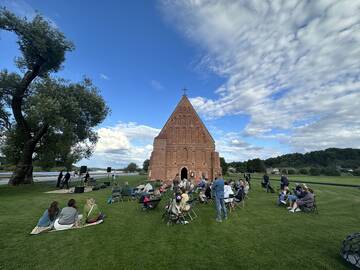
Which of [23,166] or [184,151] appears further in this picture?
[184,151]

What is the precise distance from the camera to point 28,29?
18359mm

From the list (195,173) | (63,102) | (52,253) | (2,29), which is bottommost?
(52,253)

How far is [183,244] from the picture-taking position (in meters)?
6.34

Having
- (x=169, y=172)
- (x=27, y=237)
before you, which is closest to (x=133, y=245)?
(x=27, y=237)

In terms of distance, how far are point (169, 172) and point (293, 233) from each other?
25.7 meters

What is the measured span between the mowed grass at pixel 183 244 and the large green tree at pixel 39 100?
11735mm

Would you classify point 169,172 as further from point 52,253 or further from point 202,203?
point 52,253

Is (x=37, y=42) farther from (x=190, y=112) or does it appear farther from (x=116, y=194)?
(x=190, y=112)

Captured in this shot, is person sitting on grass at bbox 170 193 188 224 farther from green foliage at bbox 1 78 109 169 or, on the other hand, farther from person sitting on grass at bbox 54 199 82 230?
green foliage at bbox 1 78 109 169

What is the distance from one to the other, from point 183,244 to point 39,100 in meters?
18.4

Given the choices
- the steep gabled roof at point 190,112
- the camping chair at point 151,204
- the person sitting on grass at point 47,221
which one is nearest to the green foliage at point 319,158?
the steep gabled roof at point 190,112

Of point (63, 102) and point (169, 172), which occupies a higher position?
point (63, 102)

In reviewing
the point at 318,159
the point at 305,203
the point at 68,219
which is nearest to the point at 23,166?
the point at 68,219

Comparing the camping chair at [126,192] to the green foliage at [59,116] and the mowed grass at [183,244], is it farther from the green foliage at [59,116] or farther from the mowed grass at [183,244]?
the green foliage at [59,116]
